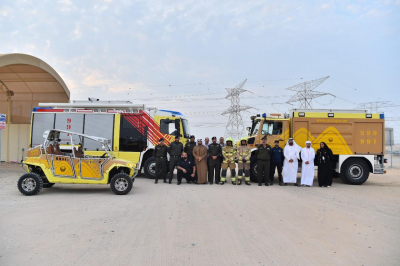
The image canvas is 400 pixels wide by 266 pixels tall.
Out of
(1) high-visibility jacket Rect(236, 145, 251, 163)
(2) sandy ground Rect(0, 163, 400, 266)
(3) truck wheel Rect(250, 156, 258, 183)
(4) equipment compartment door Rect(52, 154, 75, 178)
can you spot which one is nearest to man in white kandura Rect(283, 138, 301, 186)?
(3) truck wheel Rect(250, 156, 258, 183)

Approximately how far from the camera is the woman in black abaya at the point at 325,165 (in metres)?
12.5

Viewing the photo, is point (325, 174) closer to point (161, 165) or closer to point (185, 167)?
point (185, 167)

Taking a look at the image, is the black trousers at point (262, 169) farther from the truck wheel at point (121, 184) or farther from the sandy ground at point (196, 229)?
the truck wheel at point (121, 184)

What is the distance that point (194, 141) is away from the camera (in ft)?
43.0

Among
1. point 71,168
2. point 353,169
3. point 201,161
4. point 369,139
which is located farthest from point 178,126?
point 369,139

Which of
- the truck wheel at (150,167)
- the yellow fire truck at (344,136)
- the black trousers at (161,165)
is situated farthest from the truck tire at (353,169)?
the truck wheel at (150,167)

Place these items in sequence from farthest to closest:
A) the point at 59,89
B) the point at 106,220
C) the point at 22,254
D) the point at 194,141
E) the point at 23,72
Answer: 1. the point at 59,89
2. the point at 23,72
3. the point at 194,141
4. the point at 106,220
5. the point at 22,254

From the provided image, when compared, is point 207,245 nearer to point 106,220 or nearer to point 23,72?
point 106,220

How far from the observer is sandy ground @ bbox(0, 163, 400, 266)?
447cm

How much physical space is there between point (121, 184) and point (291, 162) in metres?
6.50

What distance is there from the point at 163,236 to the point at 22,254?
80.1 inches

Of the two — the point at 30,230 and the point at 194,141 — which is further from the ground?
the point at 194,141

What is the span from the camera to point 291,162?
12.5 metres

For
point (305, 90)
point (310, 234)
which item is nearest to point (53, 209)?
point (310, 234)
